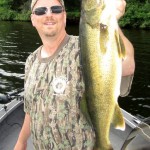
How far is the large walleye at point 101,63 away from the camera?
2283mm

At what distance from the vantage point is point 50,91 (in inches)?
115

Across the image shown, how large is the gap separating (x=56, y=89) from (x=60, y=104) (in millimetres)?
125

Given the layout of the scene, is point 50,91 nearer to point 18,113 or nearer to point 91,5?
point 91,5

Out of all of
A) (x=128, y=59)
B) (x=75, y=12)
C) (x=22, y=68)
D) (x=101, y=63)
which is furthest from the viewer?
(x=75, y=12)

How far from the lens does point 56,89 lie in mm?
2873

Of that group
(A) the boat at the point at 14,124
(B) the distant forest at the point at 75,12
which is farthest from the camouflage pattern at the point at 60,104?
(B) the distant forest at the point at 75,12

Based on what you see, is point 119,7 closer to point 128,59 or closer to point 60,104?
point 128,59

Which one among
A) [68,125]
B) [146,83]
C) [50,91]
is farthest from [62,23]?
[146,83]

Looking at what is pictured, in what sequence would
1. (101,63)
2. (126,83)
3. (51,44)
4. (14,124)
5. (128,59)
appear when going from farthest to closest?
1. (14,124)
2. (51,44)
3. (126,83)
4. (128,59)
5. (101,63)

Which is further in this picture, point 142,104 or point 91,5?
point 142,104

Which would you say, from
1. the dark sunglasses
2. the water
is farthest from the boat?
the water

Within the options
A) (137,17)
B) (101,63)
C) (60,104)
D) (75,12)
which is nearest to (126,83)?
(101,63)

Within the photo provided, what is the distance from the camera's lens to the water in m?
13.0

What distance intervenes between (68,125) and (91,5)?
1048mm
